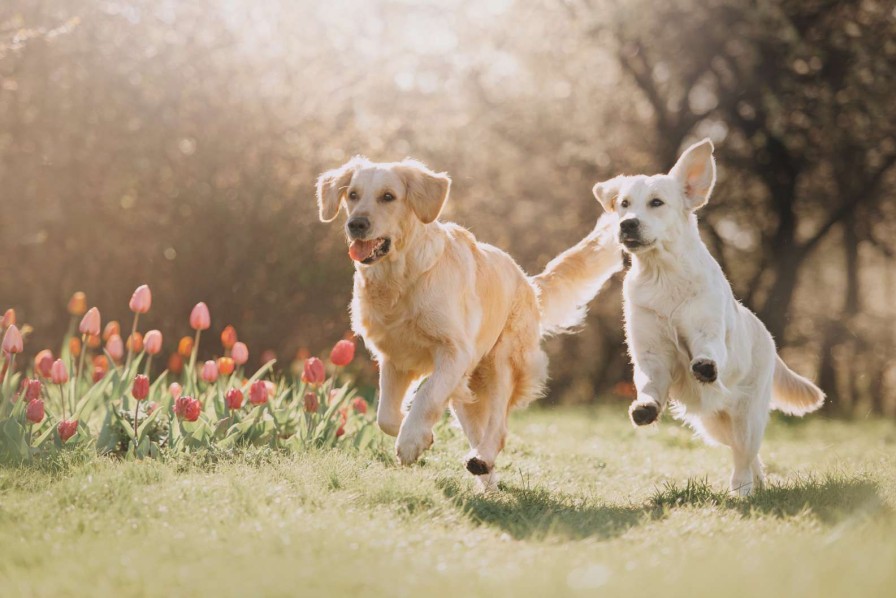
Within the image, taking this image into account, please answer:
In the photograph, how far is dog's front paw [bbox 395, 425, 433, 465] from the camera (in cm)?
489

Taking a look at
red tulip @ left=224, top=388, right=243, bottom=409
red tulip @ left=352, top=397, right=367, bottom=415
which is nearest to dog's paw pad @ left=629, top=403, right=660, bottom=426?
red tulip @ left=224, top=388, right=243, bottom=409

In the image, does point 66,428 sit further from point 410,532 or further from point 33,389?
point 410,532

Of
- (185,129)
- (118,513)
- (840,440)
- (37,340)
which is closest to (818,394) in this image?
(840,440)

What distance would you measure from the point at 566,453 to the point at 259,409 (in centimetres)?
253

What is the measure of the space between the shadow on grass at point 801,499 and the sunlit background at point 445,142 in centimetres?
530

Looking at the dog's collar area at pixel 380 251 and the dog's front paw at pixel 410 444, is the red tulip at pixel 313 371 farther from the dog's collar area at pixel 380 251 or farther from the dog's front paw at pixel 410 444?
the dog's front paw at pixel 410 444

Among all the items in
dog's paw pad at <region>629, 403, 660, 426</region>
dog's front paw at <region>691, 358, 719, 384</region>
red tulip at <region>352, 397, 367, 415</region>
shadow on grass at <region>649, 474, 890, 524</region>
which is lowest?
red tulip at <region>352, 397, 367, 415</region>

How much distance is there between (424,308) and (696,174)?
1.75 meters

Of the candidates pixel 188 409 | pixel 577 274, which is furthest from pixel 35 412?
pixel 577 274

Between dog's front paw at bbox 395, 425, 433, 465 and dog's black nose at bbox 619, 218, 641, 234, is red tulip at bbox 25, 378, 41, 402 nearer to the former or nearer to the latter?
dog's front paw at bbox 395, 425, 433, 465

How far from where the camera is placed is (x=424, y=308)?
530cm

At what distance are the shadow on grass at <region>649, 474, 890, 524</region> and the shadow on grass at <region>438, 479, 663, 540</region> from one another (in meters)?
0.26

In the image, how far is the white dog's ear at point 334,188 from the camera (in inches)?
222

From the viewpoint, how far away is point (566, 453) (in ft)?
24.0
